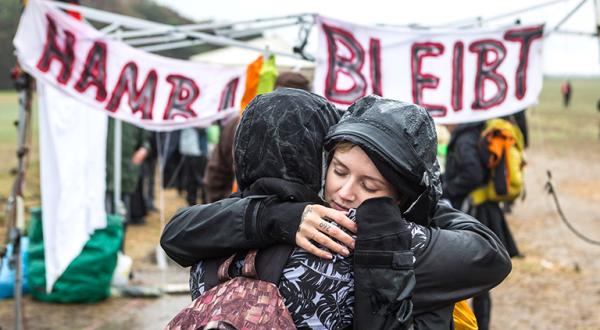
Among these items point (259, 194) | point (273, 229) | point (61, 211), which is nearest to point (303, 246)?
point (273, 229)

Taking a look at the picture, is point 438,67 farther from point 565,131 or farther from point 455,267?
point 565,131

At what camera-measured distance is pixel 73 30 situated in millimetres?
4254

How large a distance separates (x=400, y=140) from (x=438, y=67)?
2.74 meters

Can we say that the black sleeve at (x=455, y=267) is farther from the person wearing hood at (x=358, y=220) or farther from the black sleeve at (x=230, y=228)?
the black sleeve at (x=230, y=228)

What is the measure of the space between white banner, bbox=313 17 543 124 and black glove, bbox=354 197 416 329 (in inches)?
103

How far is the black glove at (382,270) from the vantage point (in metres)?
1.45

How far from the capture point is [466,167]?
4898 millimetres

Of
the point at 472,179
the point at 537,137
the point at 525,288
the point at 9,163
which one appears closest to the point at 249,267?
the point at 472,179

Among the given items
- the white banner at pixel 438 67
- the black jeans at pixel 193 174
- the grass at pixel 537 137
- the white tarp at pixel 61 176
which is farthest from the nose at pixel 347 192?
the grass at pixel 537 137

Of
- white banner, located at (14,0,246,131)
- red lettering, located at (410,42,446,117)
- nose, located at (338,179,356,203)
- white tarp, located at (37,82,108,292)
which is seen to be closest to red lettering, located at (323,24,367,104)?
red lettering, located at (410,42,446,117)

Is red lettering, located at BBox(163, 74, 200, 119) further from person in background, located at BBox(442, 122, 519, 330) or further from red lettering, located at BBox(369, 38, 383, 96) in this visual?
person in background, located at BBox(442, 122, 519, 330)

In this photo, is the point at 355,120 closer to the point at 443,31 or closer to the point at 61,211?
the point at 443,31

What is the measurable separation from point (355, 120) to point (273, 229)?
303 millimetres

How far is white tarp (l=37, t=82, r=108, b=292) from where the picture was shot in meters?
4.56
